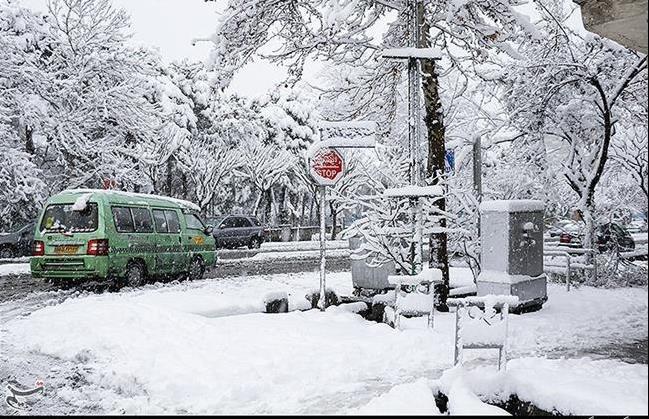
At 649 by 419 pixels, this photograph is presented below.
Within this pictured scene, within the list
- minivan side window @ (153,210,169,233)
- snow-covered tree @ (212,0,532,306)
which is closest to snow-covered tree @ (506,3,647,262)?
snow-covered tree @ (212,0,532,306)

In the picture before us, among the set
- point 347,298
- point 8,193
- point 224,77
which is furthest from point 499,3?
point 8,193

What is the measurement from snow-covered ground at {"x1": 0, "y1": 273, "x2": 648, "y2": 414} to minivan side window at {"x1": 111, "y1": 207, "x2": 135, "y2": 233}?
365 cm

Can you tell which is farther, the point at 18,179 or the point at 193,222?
the point at 18,179

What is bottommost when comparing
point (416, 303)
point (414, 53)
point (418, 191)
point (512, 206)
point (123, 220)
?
point (416, 303)

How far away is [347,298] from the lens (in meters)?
9.75

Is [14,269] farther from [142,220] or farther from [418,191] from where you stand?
[418,191]

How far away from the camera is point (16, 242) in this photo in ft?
71.9

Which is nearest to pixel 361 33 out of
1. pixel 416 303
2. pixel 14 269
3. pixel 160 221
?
pixel 416 303

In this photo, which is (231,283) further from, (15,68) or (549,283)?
(15,68)

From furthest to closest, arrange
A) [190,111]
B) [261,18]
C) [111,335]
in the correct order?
1. [190,111]
2. [261,18]
3. [111,335]

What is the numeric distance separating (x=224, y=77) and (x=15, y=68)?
1258 centimetres

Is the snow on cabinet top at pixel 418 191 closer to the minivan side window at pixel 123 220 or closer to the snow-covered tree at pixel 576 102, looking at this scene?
the snow-covered tree at pixel 576 102

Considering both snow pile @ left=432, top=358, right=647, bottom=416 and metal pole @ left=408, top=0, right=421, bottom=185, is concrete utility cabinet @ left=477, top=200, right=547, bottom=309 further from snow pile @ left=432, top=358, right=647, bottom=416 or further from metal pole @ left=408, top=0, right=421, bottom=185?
snow pile @ left=432, top=358, right=647, bottom=416

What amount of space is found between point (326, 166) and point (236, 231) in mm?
19689
